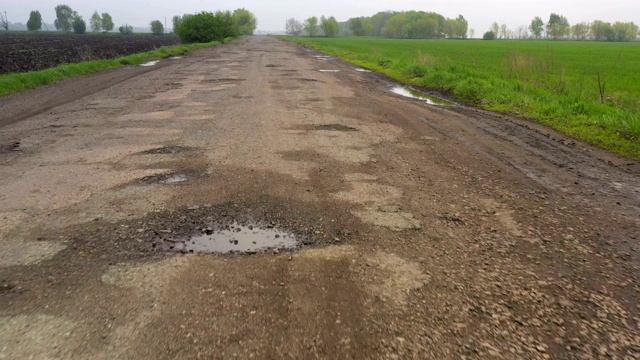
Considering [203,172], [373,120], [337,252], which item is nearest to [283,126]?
[373,120]

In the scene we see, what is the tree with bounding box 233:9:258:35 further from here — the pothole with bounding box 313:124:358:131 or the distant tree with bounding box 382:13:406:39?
the pothole with bounding box 313:124:358:131

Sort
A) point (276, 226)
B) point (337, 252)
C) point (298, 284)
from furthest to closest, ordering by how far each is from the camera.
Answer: point (276, 226) → point (337, 252) → point (298, 284)

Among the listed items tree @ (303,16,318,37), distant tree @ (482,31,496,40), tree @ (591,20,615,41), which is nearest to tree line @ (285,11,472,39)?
tree @ (303,16,318,37)

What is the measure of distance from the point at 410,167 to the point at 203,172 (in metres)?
2.77

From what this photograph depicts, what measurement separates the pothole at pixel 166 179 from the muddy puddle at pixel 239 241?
1512 millimetres

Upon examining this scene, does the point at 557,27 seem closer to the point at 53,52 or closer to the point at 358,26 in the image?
the point at 358,26

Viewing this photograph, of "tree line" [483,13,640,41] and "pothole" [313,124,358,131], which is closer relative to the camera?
"pothole" [313,124,358,131]

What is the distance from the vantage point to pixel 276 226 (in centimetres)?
442

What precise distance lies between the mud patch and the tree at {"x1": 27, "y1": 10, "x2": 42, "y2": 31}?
483ft

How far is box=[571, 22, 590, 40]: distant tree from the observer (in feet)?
479

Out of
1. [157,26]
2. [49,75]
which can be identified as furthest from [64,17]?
[49,75]

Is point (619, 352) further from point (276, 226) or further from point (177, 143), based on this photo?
point (177, 143)

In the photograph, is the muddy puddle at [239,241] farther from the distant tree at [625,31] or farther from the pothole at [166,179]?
the distant tree at [625,31]

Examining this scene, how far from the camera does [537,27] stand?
168 m
